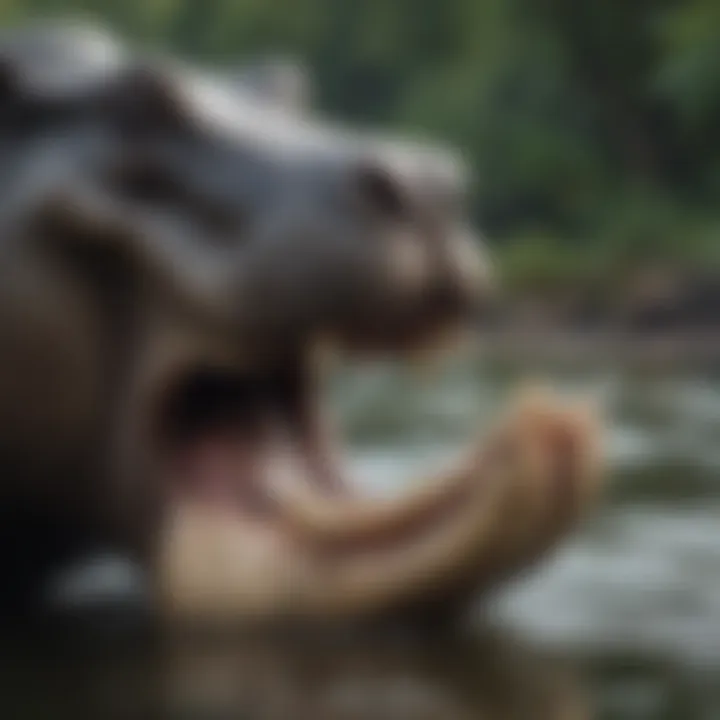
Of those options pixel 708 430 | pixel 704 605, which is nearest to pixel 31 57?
pixel 704 605

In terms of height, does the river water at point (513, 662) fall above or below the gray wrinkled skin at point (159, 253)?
below

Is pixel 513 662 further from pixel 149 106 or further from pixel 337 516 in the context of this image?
pixel 149 106

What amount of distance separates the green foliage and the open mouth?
13463 millimetres

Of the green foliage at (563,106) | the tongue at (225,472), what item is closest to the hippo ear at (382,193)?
the tongue at (225,472)

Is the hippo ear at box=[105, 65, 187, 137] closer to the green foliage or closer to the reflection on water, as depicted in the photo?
the reflection on water

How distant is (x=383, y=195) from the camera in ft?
7.77

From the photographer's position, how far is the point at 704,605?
8.43ft

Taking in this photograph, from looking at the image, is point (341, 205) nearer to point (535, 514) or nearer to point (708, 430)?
point (535, 514)

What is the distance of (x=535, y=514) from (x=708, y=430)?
102 inches

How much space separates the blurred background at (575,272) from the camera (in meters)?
2.34

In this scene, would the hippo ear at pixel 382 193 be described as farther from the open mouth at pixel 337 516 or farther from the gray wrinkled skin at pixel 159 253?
the open mouth at pixel 337 516

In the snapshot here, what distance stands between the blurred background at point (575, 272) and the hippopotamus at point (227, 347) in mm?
144

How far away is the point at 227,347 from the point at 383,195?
226mm

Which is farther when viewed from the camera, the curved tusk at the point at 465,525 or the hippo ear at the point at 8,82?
the hippo ear at the point at 8,82
